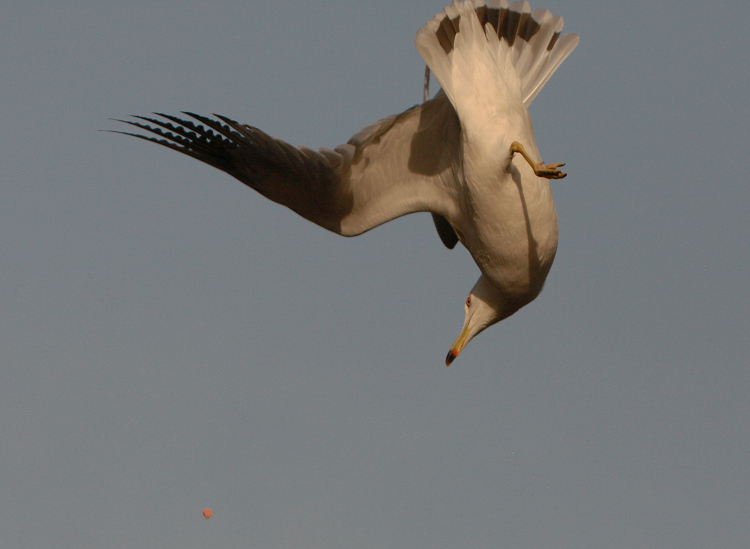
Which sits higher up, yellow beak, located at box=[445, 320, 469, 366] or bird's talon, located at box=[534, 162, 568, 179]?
bird's talon, located at box=[534, 162, 568, 179]

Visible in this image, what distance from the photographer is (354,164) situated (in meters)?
8.79

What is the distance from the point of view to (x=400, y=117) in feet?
28.5

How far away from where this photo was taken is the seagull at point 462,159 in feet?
25.7

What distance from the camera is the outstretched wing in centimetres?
840

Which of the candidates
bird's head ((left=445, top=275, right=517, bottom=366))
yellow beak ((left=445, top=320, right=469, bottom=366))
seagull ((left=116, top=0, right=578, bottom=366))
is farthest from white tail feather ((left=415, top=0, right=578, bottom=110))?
yellow beak ((left=445, top=320, right=469, bottom=366))

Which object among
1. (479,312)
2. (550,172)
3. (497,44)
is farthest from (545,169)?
(479,312)

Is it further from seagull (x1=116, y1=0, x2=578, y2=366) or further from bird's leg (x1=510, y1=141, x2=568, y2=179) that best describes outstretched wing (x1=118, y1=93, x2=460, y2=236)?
bird's leg (x1=510, y1=141, x2=568, y2=179)

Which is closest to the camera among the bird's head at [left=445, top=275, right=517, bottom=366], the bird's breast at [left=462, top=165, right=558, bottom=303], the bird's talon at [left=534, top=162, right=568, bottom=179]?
the bird's talon at [left=534, top=162, right=568, bottom=179]

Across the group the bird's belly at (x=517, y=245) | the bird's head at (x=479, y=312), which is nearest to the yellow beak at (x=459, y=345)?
the bird's head at (x=479, y=312)

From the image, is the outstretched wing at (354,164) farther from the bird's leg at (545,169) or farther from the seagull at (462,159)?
the bird's leg at (545,169)

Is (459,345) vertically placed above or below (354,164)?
below

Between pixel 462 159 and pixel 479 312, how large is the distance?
1.43 meters

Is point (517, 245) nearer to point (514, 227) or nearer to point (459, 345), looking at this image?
point (514, 227)

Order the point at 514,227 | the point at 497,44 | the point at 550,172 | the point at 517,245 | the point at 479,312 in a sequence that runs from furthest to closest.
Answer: the point at 479,312
the point at 497,44
the point at 517,245
the point at 514,227
the point at 550,172
